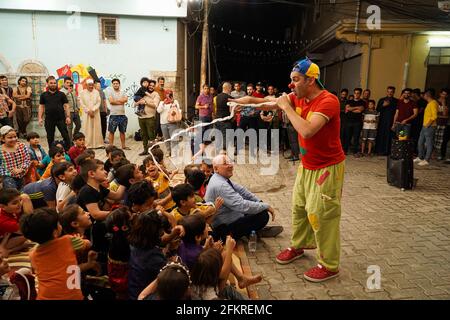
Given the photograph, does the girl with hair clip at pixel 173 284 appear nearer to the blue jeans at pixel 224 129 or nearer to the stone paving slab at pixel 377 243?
the stone paving slab at pixel 377 243

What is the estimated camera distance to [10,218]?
141 inches

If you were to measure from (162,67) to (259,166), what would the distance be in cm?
555

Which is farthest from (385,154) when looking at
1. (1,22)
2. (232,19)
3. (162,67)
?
(232,19)

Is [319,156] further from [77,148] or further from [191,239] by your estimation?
[77,148]

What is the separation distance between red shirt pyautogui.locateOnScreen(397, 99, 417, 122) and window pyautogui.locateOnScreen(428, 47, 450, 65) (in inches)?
141

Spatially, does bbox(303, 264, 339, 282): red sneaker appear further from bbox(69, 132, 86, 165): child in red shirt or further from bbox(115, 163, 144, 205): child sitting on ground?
bbox(69, 132, 86, 165): child in red shirt

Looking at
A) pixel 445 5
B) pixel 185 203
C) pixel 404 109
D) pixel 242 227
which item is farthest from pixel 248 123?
pixel 185 203

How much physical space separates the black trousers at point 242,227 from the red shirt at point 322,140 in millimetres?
1175

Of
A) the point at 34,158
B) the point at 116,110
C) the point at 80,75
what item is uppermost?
the point at 80,75

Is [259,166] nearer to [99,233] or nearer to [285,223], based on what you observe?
[285,223]

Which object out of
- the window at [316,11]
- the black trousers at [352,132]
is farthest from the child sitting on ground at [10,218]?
the window at [316,11]

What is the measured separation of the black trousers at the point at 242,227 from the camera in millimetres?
4137

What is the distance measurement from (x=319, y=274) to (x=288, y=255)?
0.48 m

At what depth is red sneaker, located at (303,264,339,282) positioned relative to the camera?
11.3ft
